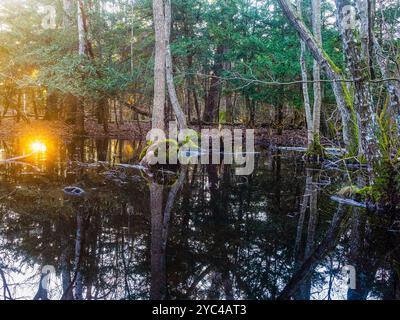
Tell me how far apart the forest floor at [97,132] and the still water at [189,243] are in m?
13.3

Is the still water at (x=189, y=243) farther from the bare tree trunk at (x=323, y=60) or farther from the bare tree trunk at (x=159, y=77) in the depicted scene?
the bare tree trunk at (x=159, y=77)

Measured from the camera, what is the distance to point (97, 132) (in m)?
24.3

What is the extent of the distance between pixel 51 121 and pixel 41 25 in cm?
656

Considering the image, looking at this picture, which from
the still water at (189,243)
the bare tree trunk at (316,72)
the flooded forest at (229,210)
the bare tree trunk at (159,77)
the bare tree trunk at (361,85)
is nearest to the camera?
the still water at (189,243)

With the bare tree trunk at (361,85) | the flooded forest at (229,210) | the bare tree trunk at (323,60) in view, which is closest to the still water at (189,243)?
the flooded forest at (229,210)

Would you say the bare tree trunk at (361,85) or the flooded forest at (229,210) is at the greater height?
the bare tree trunk at (361,85)

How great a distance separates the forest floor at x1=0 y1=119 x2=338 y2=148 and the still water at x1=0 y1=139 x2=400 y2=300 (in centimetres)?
1325

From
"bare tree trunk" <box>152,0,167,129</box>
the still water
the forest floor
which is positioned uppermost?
"bare tree trunk" <box>152,0,167,129</box>

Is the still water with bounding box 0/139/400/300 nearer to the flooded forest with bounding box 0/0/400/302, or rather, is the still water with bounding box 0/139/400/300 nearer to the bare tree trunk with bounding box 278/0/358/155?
the flooded forest with bounding box 0/0/400/302

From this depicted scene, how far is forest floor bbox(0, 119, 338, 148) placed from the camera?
21922mm

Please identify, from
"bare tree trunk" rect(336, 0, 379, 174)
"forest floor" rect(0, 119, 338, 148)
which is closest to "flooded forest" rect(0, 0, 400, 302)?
"bare tree trunk" rect(336, 0, 379, 174)

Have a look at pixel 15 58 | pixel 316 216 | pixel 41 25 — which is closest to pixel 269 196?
pixel 316 216

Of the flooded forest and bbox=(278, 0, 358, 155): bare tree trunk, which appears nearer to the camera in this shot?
the flooded forest

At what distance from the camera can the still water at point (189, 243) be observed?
11.7ft
